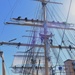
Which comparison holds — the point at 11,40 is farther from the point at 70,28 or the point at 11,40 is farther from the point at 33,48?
the point at 70,28

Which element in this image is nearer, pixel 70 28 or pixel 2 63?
pixel 2 63

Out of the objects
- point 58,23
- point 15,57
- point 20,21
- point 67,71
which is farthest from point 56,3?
point 15,57

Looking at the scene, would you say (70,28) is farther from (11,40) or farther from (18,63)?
(18,63)

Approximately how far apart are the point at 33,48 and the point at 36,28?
2.85m

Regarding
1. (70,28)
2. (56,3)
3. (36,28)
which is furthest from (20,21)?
(70,28)

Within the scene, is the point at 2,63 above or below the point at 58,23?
below

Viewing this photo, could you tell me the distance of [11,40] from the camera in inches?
977

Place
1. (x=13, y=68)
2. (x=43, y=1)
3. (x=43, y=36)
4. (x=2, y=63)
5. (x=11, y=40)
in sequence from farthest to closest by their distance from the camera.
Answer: (x=13, y=68), (x=11, y=40), (x=43, y=1), (x=2, y=63), (x=43, y=36)

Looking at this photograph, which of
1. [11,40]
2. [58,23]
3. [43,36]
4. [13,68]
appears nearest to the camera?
[43,36]

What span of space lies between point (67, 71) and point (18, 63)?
26.1 meters

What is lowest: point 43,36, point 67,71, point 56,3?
point 67,71

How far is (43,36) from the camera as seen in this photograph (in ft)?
63.0

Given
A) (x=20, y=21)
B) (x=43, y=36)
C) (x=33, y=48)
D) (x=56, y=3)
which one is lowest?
(x=43, y=36)

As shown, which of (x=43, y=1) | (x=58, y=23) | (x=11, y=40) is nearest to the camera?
(x=43, y=1)
